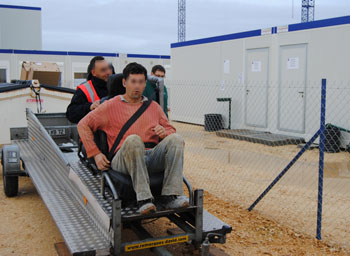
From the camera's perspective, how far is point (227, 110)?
1493cm

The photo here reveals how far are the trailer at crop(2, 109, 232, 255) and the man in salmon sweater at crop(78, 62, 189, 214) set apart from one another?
0.52 ft

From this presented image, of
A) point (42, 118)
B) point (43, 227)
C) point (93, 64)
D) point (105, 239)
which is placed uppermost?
point (93, 64)

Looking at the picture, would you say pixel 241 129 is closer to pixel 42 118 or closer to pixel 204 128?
pixel 204 128

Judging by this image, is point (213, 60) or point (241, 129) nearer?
point (241, 129)

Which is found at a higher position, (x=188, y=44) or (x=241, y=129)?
(x=188, y=44)

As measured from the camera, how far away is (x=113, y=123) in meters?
4.09

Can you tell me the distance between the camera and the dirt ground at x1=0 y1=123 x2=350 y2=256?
4.57 meters

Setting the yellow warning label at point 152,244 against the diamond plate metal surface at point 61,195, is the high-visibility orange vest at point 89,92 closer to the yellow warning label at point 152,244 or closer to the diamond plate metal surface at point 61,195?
the diamond plate metal surface at point 61,195

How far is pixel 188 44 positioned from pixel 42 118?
426 inches

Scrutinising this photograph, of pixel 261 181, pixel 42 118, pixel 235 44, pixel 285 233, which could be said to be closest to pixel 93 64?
pixel 42 118

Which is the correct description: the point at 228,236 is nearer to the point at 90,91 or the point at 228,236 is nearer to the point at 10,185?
the point at 90,91

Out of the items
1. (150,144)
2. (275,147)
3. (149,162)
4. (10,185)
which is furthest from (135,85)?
(275,147)

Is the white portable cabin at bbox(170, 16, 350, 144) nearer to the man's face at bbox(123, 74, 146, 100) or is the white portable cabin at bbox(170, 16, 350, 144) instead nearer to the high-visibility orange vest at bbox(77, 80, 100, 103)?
the high-visibility orange vest at bbox(77, 80, 100, 103)

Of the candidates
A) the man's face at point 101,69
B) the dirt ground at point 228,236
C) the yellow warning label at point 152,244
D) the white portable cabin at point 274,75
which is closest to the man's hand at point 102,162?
the yellow warning label at point 152,244
